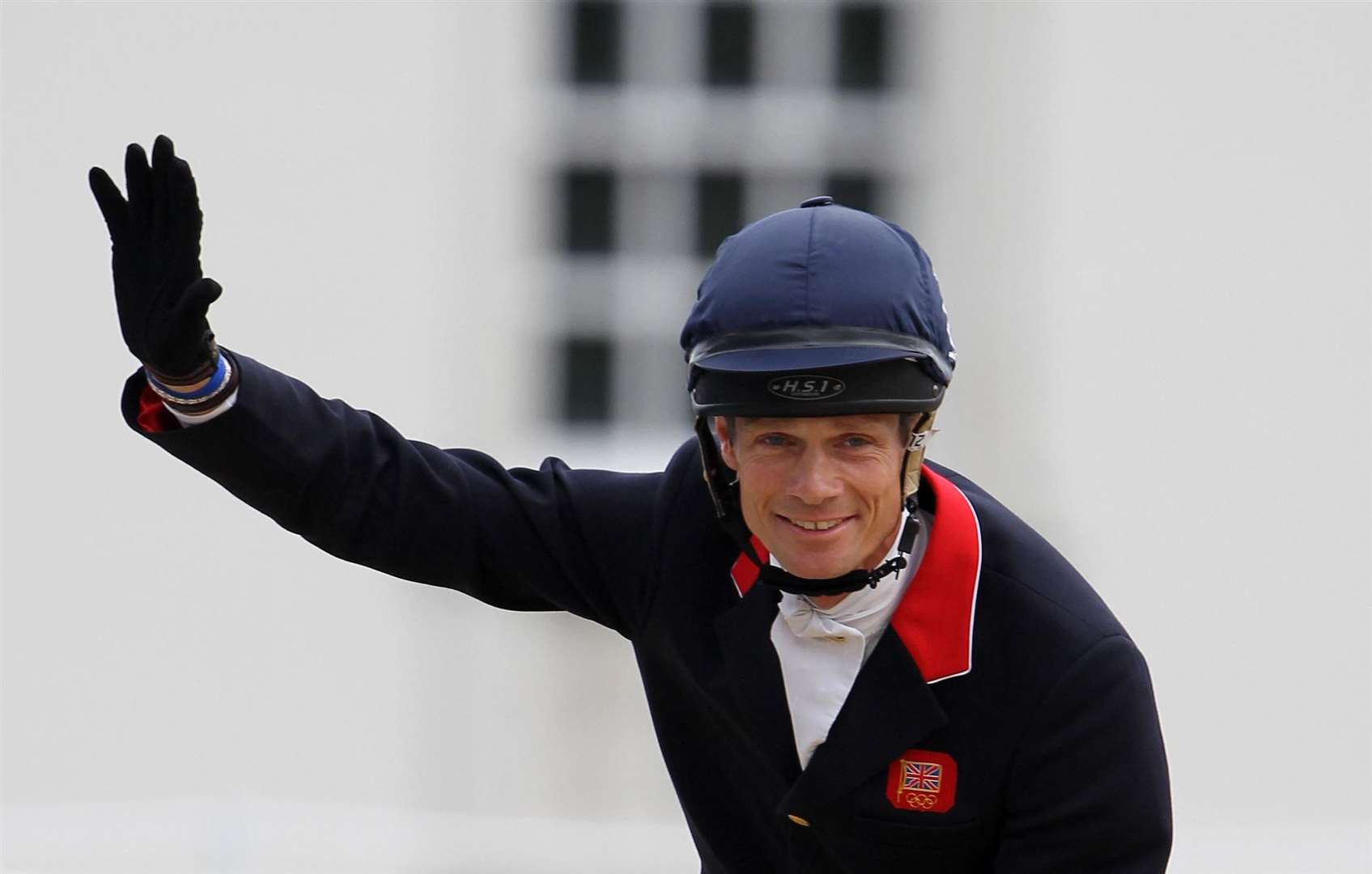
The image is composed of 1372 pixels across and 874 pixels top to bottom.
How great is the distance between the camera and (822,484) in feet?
8.93

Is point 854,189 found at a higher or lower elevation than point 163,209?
lower

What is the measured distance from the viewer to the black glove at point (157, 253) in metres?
2.66

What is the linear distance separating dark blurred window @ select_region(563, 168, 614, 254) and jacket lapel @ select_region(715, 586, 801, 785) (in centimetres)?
393

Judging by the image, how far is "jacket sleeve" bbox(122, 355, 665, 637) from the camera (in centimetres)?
286

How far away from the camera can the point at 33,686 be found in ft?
21.6

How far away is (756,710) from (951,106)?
398cm

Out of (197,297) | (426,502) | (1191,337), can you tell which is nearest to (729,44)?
(1191,337)

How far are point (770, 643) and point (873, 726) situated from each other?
19 centimetres

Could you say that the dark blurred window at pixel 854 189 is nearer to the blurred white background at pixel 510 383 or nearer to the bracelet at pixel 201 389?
the blurred white background at pixel 510 383

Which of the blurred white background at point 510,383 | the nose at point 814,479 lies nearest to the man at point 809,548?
the nose at point 814,479

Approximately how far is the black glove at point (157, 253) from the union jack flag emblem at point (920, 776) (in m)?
1.09

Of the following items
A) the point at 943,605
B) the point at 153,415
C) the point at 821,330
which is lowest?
the point at 943,605

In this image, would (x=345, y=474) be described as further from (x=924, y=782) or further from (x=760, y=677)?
(x=924, y=782)

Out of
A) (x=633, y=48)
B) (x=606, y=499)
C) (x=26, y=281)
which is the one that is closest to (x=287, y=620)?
(x=26, y=281)
